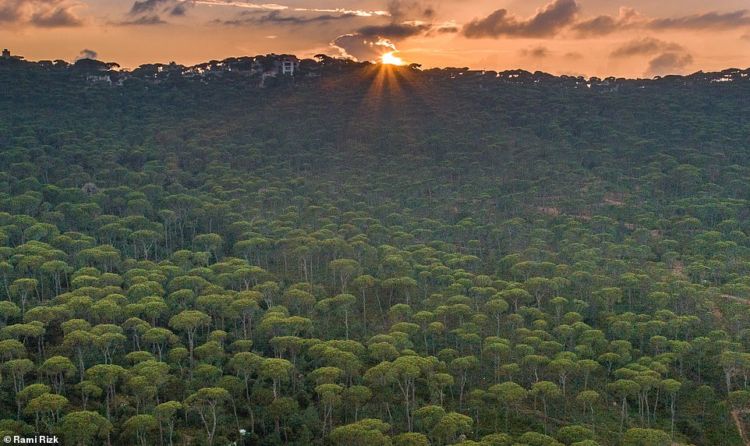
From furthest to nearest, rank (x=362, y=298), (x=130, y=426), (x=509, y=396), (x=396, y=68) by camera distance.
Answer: (x=396, y=68) < (x=362, y=298) < (x=509, y=396) < (x=130, y=426)

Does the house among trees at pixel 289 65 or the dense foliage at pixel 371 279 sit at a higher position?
the house among trees at pixel 289 65

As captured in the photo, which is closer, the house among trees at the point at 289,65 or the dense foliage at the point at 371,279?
the dense foliage at the point at 371,279

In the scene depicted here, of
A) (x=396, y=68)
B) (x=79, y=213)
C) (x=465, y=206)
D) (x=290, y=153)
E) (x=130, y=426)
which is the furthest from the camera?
(x=396, y=68)

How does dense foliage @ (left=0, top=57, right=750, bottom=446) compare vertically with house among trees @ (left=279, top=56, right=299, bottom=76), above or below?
below

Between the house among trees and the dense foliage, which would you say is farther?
the house among trees

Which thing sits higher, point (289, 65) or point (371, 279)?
point (289, 65)

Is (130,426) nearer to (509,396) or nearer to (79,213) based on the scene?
(509,396)

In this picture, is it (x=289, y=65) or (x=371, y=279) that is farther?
(x=289, y=65)

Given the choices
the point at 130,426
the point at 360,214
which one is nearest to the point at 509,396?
the point at 130,426
